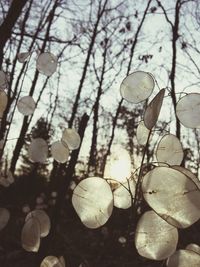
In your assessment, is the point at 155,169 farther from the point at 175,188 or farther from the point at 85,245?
the point at 85,245

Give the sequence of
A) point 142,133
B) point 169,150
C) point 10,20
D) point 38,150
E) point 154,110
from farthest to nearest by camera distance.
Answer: point 10,20
point 38,150
point 142,133
point 169,150
point 154,110

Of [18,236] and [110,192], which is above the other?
[110,192]

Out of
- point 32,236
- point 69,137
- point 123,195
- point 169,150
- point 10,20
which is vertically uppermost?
point 10,20

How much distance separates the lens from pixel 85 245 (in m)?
6.31

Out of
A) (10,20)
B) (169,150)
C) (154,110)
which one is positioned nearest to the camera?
(154,110)

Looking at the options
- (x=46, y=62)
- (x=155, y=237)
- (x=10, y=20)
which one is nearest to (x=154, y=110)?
(x=155, y=237)

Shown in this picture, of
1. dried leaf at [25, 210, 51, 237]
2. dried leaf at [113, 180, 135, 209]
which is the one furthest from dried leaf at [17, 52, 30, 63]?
dried leaf at [113, 180, 135, 209]

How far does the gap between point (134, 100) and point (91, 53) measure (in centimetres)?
984

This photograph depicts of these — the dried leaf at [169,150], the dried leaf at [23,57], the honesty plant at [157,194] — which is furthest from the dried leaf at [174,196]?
the dried leaf at [23,57]

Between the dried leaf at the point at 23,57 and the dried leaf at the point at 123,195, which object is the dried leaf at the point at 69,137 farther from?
the dried leaf at the point at 123,195

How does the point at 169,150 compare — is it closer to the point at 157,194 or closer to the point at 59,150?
the point at 157,194

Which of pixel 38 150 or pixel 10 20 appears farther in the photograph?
pixel 10 20

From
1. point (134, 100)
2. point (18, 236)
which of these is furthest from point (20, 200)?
point (134, 100)

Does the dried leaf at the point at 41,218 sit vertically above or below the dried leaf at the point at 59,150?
below
